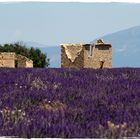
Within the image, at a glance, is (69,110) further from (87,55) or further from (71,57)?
(87,55)

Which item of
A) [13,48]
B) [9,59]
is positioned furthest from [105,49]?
[13,48]

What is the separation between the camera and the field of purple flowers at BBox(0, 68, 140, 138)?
410 cm

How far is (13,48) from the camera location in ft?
329


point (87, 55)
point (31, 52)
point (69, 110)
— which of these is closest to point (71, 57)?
point (87, 55)

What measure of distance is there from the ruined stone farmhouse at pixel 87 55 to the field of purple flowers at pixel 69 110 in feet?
129

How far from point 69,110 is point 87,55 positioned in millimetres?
43172

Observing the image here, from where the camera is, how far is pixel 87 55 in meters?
48.4

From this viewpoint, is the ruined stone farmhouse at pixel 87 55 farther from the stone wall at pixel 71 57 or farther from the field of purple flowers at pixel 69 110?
the field of purple flowers at pixel 69 110

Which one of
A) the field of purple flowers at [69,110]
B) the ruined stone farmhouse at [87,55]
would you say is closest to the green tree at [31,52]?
the ruined stone farmhouse at [87,55]

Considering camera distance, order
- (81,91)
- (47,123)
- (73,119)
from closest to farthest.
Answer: (47,123), (73,119), (81,91)

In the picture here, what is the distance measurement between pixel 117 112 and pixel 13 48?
9574cm

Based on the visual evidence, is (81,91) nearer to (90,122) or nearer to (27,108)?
(27,108)

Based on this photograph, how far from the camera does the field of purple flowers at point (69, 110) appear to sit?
13.5 ft

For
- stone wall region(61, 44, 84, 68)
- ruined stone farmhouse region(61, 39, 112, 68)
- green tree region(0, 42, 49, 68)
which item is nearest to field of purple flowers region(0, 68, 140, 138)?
stone wall region(61, 44, 84, 68)
